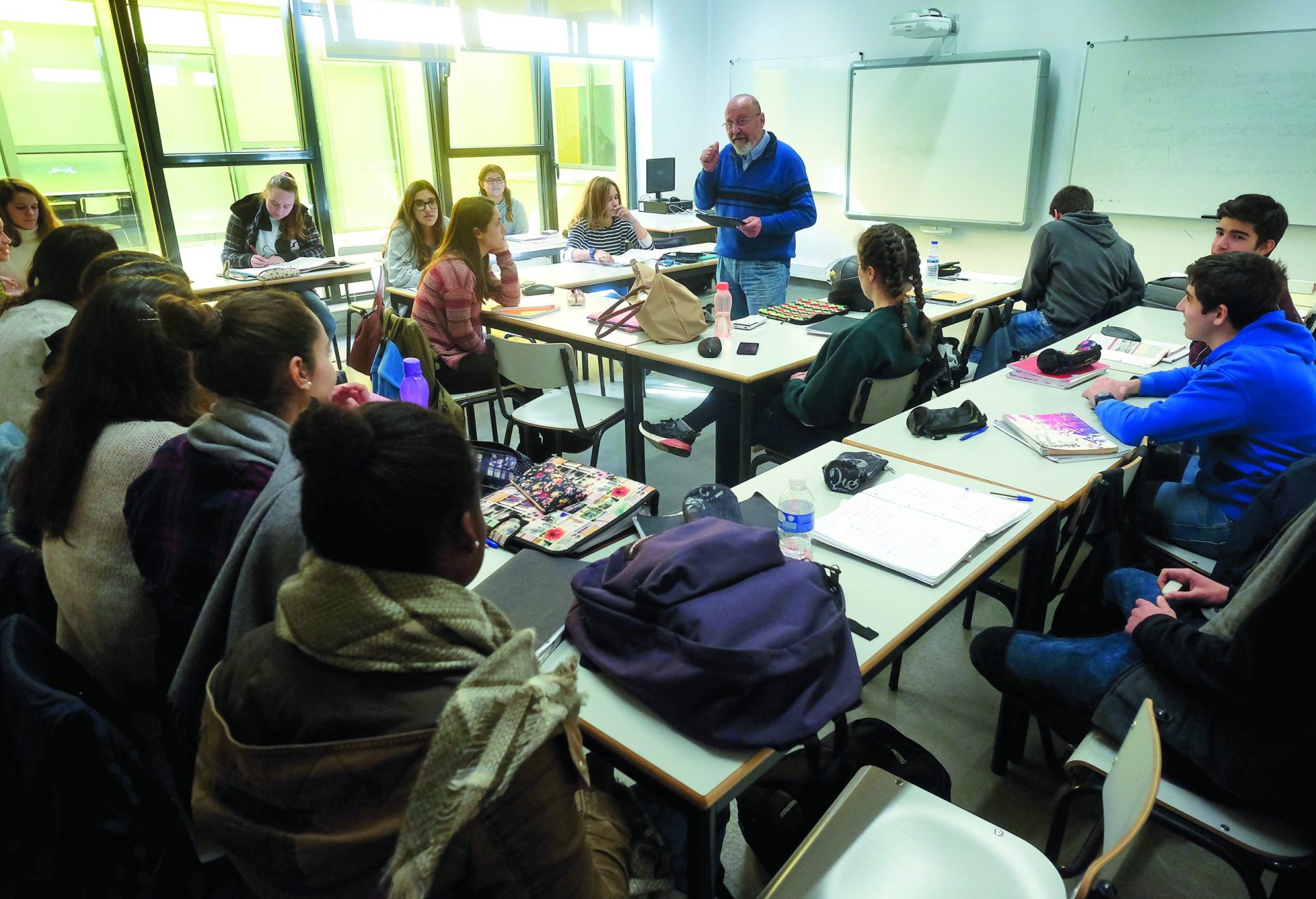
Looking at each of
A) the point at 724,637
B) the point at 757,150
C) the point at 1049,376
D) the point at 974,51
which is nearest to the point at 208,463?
the point at 724,637

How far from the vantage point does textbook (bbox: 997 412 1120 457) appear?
221cm

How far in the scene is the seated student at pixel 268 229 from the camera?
16.5 feet

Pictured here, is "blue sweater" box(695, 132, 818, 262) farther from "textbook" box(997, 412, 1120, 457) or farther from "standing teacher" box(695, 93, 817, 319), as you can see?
"textbook" box(997, 412, 1120, 457)

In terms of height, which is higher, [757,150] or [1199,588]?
[757,150]

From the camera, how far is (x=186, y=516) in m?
1.38

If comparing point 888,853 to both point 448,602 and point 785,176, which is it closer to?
point 448,602

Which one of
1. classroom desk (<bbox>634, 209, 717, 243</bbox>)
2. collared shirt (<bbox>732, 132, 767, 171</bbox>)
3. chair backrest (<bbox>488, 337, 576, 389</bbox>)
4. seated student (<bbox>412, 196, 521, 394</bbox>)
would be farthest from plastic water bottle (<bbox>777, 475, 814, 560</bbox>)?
classroom desk (<bbox>634, 209, 717, 243</bbox>)

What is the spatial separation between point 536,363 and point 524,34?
78.7 inches

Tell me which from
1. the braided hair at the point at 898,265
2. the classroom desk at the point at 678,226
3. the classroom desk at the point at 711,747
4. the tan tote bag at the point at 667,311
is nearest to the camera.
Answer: the classroom desk at the point at 711,747

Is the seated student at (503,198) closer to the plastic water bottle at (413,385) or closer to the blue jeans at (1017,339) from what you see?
the plastic water bottle at (413,385)

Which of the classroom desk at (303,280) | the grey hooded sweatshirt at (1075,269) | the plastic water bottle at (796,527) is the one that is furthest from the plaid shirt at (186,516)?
the grey hooded sweatshirt at (1075,269)

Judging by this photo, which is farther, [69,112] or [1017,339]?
[69,112]

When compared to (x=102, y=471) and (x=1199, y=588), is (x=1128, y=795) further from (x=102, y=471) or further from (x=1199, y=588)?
(x=102, y=471)

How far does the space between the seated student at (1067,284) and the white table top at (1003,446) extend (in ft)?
2.91
